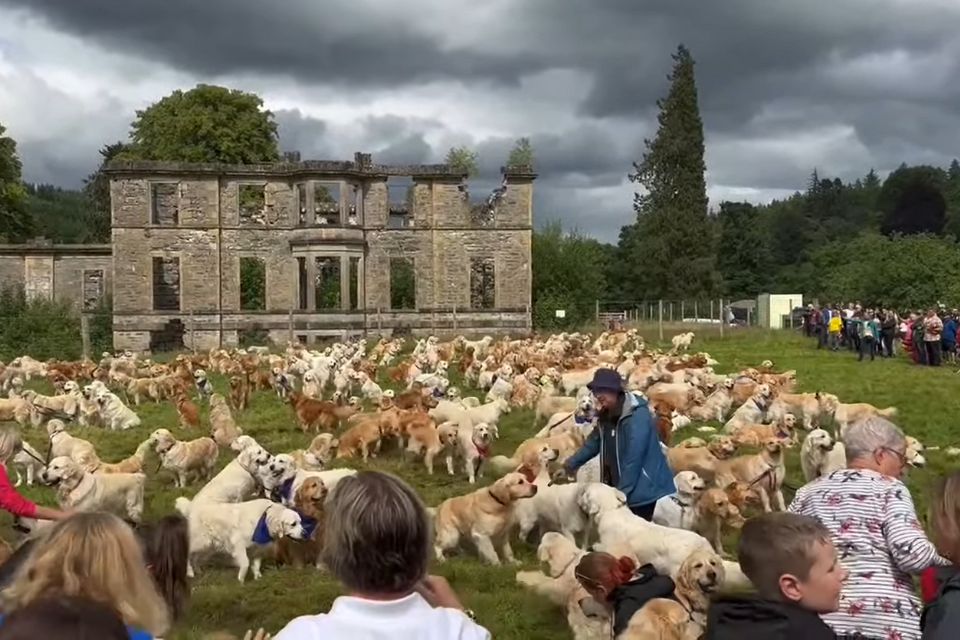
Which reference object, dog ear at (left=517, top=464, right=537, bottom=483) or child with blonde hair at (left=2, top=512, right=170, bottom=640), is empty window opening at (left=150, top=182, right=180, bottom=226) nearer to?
dog ear at (left=517, top=464, right=537, bottom=483)

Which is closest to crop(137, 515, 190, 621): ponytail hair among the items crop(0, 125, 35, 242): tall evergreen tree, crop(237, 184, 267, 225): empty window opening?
crop(237, 184, 267, 225): empty window opening

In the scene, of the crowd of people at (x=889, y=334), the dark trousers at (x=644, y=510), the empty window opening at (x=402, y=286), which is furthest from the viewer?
the empty window opening at (x=402, y=286)

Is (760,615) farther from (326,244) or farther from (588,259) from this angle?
(588,259)

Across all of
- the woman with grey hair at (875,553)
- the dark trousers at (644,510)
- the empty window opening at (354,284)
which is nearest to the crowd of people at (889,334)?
the empty window opening at (354,284)

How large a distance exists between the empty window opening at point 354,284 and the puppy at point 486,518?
37.3 meters

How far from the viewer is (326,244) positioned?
153ft

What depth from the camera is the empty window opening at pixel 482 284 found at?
49.0m

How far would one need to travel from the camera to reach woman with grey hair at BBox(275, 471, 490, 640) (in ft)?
9.41

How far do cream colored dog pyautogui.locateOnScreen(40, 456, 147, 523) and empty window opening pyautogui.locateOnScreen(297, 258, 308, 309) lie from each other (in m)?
37.4

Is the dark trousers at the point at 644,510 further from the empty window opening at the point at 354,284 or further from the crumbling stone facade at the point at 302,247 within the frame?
the empty window opening at the point at 354,284

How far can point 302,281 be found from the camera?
47.8 metres

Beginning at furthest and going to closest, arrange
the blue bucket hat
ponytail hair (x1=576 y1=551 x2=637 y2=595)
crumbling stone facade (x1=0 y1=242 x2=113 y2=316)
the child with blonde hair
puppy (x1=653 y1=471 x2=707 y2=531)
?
1. crumbling stone facade (x1=0 y1=242 x2=113 y2=316)
2. puppy (x1=653 y1=471 x2=707 y2=531)
3. the blue bucket hat
4. ponytail hair (x1=576 y1=551 x2=637 y2=595)
5. the child with blonde hair

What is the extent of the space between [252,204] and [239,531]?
156ft

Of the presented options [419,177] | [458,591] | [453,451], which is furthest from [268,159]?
[458,591]
